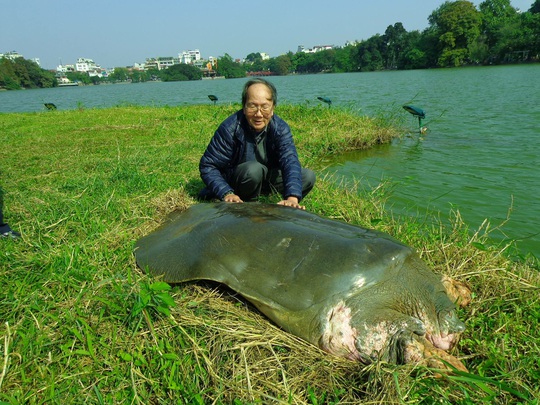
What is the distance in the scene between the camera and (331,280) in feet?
6.18

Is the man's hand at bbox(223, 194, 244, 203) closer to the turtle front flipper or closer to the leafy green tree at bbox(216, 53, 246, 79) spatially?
the turtle front flipper

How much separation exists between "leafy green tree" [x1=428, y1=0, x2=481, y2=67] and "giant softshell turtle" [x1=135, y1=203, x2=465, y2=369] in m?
56.9

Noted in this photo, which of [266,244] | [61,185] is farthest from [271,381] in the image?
[61,185]

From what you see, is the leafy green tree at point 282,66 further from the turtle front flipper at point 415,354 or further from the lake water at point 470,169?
the turtle front flipper at point 415,354

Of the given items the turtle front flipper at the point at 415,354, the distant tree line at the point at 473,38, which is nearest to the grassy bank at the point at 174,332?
the turtle front flipper at the point at 415,354

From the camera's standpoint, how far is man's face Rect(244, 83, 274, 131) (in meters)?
3.10

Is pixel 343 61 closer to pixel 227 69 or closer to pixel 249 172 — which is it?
pixel 227 69

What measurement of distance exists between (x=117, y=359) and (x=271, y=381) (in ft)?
2.41

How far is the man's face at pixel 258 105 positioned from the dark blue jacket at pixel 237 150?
0.53 feet

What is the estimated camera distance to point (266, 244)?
215cm

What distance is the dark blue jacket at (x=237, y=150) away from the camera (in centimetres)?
332

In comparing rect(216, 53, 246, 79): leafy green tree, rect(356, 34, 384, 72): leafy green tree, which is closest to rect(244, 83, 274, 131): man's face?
rect(356, 34, 384, 72): leafy green tree

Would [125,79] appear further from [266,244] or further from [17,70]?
[266,244]

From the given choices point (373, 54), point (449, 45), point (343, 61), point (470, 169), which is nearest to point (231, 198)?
point (470, 169)
